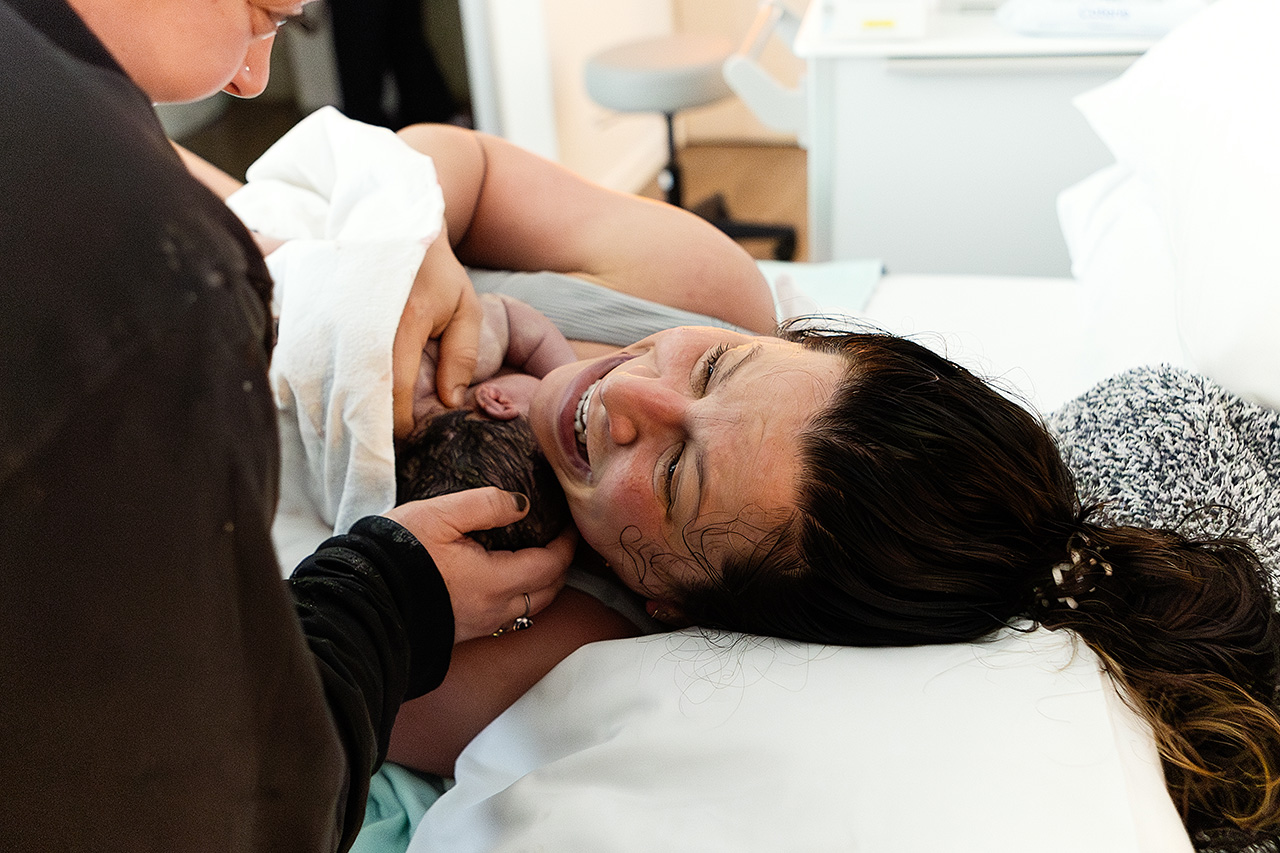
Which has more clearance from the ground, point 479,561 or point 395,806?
point 479,561

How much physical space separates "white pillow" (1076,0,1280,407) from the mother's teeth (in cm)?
68

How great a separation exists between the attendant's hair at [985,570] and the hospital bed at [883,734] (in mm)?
47

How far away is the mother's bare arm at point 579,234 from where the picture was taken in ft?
4.39

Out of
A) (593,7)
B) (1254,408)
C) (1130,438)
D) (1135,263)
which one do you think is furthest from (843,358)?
(593,7)

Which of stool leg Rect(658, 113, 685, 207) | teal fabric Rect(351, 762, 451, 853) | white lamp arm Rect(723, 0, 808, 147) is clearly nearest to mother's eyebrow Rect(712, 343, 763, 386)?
teal fabric Rect(351, 762, 451, 853)

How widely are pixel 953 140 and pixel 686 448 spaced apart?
4.55 ft

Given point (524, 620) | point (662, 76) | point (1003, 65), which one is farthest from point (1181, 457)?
→ point (662, 76)

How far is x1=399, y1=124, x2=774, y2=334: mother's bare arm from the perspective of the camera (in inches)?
52.7

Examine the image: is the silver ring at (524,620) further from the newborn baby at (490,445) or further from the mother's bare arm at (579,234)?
the mother's bare arm at (579,234)

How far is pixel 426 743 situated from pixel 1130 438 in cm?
77

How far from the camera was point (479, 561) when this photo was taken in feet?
2.83

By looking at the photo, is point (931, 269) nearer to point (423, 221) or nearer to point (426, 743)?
point (423, 221)

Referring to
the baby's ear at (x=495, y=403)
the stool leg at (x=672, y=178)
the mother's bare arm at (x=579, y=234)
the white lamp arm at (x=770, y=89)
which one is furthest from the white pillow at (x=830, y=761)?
the stool leg at (x=672, y=178)

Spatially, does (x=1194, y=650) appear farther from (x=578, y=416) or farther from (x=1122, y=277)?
(x=1122, y=277)
